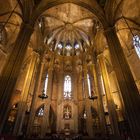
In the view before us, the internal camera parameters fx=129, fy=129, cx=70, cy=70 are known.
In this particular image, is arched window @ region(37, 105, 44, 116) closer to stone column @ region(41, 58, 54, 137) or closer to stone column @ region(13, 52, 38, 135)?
stone column @ region(41, 58, 54, 137)

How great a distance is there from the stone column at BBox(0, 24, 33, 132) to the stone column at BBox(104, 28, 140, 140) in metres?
7.46

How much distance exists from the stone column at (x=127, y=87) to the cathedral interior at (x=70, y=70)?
5cm

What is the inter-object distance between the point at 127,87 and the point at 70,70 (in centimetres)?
1410

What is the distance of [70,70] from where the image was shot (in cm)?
2241

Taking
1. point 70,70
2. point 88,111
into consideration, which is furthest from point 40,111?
point 70,70

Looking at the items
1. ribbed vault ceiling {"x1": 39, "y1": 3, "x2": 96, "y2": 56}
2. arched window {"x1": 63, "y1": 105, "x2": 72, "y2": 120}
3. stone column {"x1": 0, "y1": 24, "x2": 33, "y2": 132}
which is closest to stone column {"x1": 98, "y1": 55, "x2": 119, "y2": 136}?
ribbed vault ceiling {"x1": 39, "y1": 3, "x2": 96, "y2": 56}

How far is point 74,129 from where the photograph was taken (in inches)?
651

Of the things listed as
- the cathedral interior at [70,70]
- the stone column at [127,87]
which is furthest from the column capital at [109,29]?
the stone column at [127,87]

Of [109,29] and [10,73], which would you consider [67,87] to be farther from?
[10,73]

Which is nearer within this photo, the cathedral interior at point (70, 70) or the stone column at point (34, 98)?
the cathedral interior at point (70, 70)

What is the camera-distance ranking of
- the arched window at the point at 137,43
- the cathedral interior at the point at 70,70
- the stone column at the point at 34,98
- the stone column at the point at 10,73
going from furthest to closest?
the arched window at the point at 137,43 < the stone column at the point at 34,98 < the cathedral interior at the point at 70,70 < the stone column at the point at 10,73

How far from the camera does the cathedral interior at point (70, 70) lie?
970 cm

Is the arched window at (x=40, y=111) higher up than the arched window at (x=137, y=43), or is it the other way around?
the arched window at (x=137, y=43)

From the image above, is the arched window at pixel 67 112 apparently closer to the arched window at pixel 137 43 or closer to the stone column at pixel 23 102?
the stone column at pixel 23 102
